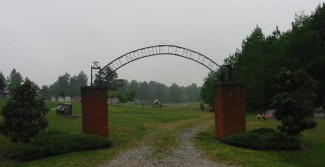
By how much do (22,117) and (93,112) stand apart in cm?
319

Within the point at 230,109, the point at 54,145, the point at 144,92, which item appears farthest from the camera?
the point at 144,92

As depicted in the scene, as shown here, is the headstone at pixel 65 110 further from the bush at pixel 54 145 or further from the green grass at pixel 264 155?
the green grass at pixel 264 155

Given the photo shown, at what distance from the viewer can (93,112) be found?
64.4 ft

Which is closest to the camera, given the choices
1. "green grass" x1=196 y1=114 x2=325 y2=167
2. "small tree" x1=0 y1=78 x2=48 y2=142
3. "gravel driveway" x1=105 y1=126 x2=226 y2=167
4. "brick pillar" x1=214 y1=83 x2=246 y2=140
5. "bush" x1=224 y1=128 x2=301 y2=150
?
"gravel driveway" x1=105 y1=126 x2=226 y2=167

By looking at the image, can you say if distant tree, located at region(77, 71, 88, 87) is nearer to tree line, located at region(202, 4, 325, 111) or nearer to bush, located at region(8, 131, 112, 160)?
tree line, located at region(202, 4, 325, 111)

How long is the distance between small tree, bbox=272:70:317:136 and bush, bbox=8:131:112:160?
8202 millimetres

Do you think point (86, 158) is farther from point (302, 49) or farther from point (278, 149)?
point (302, 49)

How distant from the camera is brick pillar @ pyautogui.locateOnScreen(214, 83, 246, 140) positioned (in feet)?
65.1

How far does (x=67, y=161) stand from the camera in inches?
574

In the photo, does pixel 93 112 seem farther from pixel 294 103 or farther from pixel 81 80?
pixel 81 80

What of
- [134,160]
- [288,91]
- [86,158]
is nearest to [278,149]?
[288,91]

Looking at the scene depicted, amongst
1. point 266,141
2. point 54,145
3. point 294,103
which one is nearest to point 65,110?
point 54,145

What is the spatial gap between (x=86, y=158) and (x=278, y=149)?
8107 millimetres

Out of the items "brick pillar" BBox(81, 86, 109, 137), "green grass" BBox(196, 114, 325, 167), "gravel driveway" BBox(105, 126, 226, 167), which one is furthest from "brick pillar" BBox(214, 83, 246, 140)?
"brick pillar" BBox(81, 86, 109, 137)
